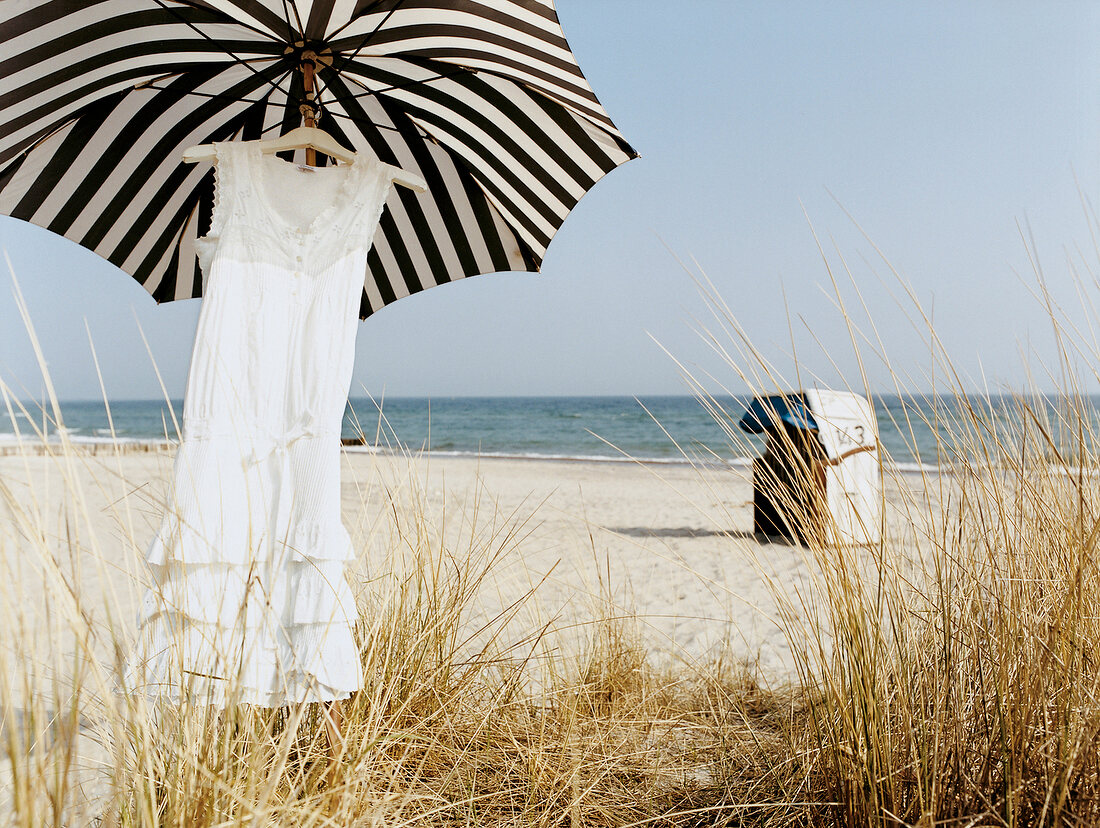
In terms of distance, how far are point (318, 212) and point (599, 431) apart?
27876 mm

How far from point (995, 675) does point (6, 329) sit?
6.23 feet

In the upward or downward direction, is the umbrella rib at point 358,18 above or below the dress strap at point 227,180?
above

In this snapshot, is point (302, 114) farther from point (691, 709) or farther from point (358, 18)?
point (691, 709)

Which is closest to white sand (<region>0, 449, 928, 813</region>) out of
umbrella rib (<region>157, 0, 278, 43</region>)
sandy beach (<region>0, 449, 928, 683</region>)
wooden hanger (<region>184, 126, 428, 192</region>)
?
sandy beach (<region>0, 449, 928, 683</region>)

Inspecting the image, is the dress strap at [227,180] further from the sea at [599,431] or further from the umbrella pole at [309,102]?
the sea at [599,431]

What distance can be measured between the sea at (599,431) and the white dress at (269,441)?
164 millimetres

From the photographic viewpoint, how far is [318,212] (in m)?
1.58

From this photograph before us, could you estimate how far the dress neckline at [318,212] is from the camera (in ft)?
5.01

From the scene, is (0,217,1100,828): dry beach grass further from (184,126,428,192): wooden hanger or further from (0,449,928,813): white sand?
(184,126,428,192): wooden hanger

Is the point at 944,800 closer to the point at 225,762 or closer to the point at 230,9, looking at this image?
the point at 225,762

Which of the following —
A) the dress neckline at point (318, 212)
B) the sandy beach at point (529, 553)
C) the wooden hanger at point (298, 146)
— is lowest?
the sandy beach at point (529, 553)

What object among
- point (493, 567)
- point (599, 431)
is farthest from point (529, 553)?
point (599, 431)

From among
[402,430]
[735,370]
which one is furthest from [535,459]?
[735,370]

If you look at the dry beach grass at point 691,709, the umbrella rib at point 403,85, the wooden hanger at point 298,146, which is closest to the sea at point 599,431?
the dry beach grass at point 691,709
